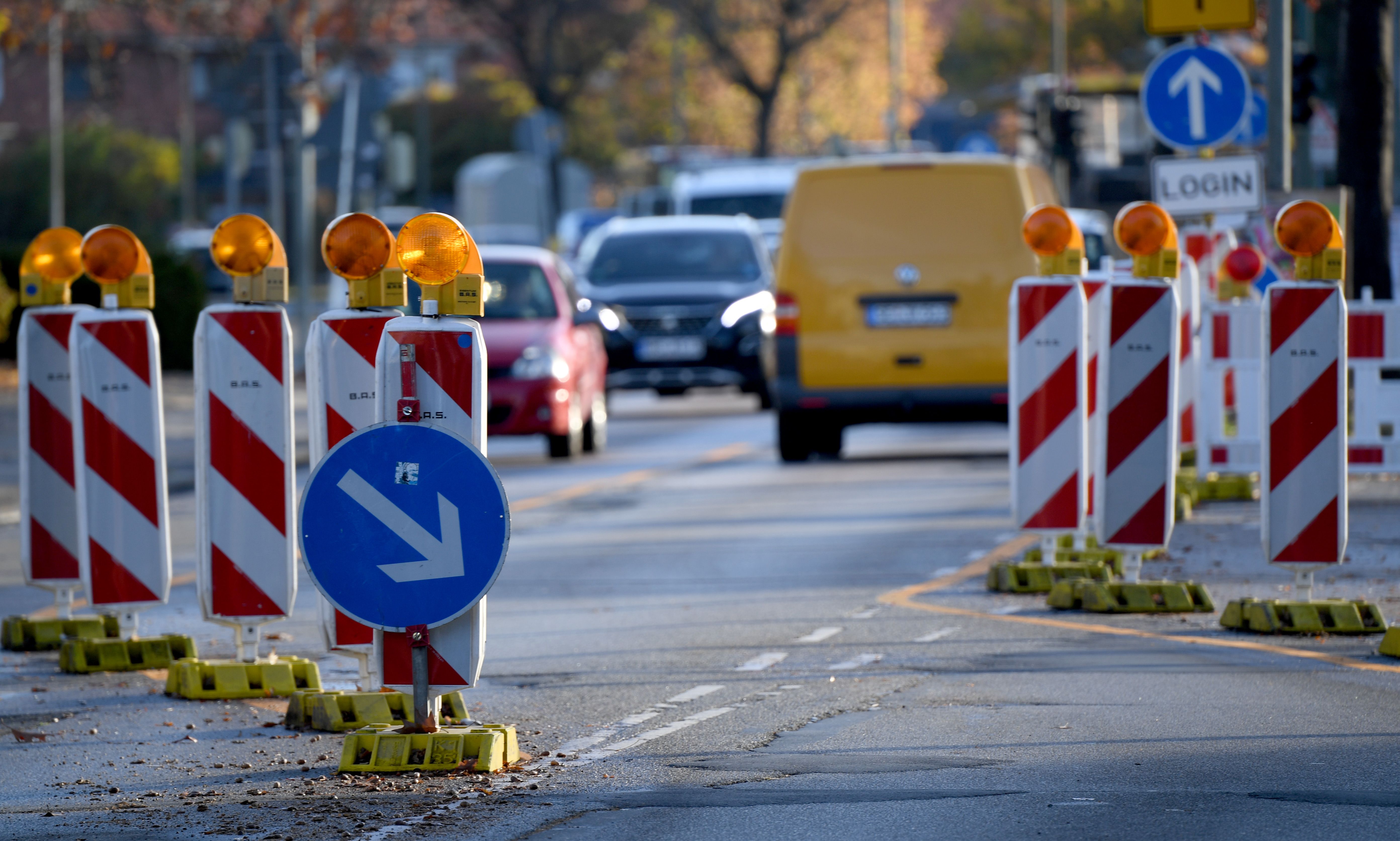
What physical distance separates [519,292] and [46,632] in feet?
34.2

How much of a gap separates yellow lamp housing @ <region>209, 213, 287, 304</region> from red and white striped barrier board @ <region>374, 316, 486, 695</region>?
1389 millimetres

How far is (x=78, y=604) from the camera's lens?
11.1 m

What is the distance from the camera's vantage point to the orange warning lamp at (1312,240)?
9.18 m

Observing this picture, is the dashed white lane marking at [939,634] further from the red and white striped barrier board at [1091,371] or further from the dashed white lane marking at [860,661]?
the red and white striped barrier board at [1091,371]

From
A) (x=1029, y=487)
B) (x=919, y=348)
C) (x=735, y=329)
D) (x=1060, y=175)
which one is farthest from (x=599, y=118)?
(x=1029, y=487)

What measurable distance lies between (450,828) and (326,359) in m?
2.06

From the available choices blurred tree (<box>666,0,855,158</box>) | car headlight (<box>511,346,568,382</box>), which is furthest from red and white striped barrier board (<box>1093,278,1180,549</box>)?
blurred tree (<box>666,0,855,158</box>)

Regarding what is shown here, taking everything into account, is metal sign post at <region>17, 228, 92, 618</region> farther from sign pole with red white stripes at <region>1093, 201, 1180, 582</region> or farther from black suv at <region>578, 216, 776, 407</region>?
black suv at <region>578, 216, 776, 407</region>

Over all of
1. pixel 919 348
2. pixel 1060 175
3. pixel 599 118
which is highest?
pixel 599 118

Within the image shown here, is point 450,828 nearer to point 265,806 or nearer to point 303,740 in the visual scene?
point 265,806

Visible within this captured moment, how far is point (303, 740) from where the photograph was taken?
751 centimetres

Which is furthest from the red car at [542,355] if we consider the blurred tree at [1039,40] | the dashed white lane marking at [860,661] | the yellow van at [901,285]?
the blurred tree at [1039,40]

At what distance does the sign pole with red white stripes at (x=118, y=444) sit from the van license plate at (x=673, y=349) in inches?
546

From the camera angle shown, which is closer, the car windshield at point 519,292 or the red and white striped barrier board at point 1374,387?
the red and white striped barrier board at point 1374,387
